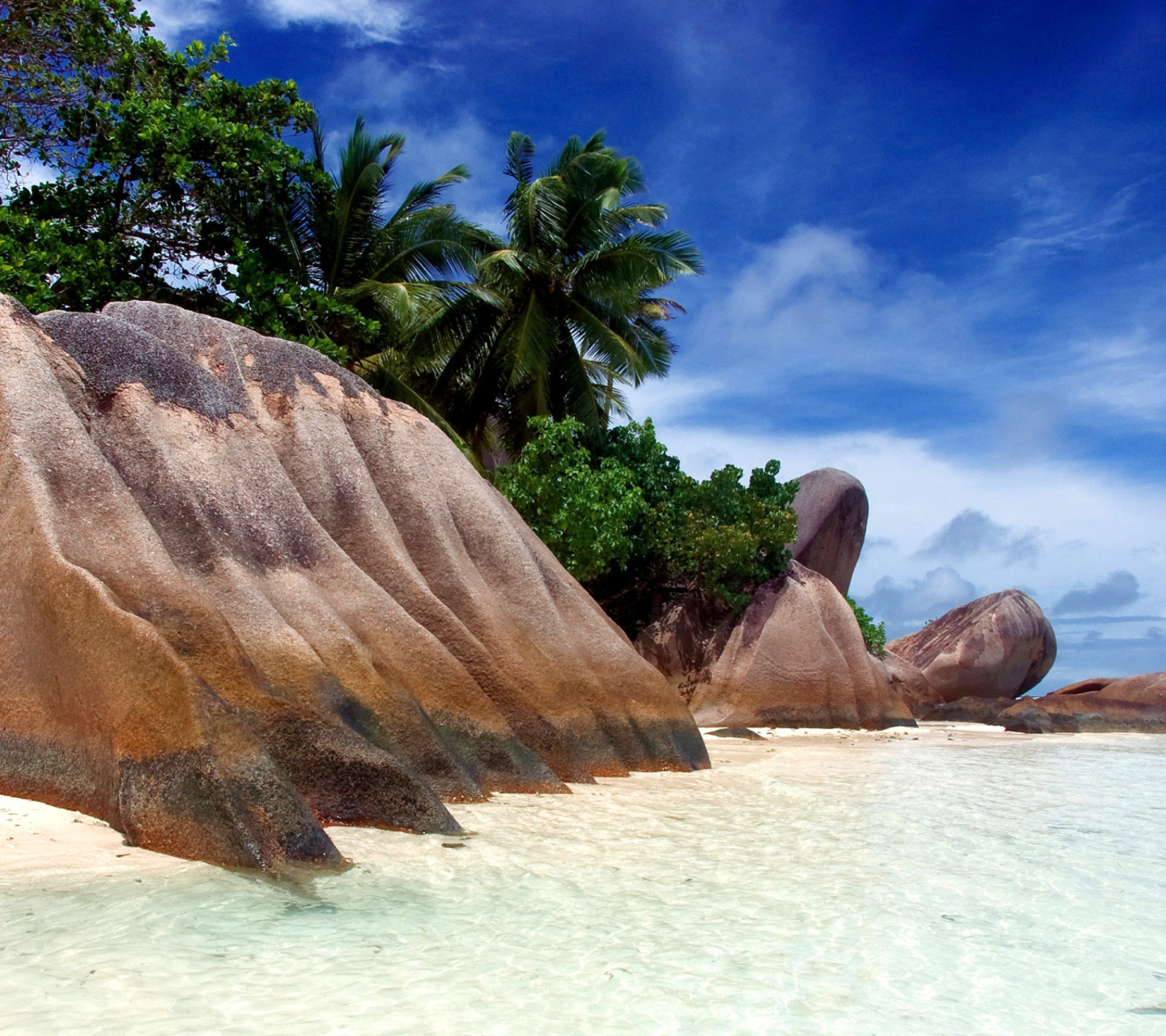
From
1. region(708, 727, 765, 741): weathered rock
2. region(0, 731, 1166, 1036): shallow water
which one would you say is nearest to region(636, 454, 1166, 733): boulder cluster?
region(708, 727, 765, 741): weathered rock

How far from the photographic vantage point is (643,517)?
18.9 m

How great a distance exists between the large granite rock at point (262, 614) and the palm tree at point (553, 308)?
10.3 meters

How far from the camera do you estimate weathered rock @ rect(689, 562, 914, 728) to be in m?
18.2

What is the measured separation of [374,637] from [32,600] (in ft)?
7.73

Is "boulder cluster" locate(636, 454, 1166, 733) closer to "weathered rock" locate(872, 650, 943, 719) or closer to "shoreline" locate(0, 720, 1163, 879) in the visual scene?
"weathered rock" locate(872, 650, 943, 719)

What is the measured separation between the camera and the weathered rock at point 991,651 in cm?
2939

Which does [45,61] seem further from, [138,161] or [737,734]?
[737,734]

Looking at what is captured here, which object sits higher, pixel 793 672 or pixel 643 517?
pixel 643 517

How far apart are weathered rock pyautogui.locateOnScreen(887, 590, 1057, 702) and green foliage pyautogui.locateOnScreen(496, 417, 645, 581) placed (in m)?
15.8

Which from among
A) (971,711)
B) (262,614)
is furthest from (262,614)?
(971,711)

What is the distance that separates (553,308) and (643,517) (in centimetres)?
497

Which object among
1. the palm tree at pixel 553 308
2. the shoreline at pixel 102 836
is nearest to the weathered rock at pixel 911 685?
the palm tree at pixel 553 308

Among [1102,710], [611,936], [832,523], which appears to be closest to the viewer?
[611,936]

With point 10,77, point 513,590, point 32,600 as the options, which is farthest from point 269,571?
point 10,77
